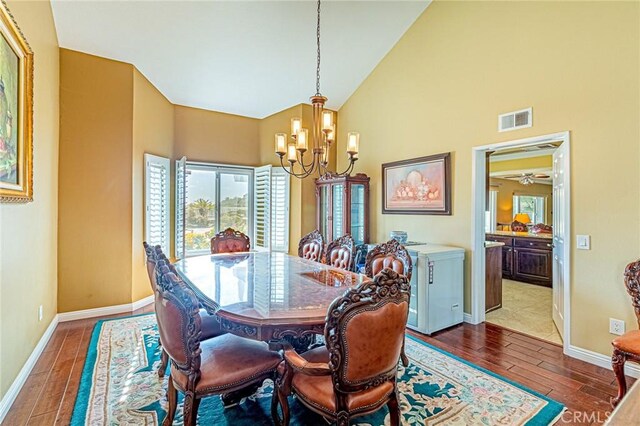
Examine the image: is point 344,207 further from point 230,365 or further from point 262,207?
point 230,365

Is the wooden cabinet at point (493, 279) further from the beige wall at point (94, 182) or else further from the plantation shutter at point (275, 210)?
the beige wall at point (94, 182)

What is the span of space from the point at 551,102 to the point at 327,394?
3410mm

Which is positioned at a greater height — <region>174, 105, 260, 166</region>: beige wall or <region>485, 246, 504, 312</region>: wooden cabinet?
<region>174, 105, 260, 166</region>: beige wall

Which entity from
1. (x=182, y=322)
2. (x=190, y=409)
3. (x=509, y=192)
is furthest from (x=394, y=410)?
(x=509, y=192)

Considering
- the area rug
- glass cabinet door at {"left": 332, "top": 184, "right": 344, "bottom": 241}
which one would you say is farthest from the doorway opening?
glass cabinet door at {"left": 332, "top": 184, "right": 344, "bottom": 241}

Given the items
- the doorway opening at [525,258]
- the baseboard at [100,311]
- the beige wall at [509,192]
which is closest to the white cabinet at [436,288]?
the doorway opening at [525,258]

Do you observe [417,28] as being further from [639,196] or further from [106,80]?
[106,80]

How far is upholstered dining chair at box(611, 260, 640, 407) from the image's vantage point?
2.16m

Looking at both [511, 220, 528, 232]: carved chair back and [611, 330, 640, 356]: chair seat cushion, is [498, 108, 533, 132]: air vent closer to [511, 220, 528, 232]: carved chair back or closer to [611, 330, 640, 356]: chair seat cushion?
[611, 330, 640, 356]: chair seat cushion

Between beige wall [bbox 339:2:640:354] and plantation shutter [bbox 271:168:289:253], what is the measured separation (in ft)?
6.48

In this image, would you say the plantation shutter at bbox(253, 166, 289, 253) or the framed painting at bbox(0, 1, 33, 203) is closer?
the framed painting at bbox(0, 1, 33, 203)

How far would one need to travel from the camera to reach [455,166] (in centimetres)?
402

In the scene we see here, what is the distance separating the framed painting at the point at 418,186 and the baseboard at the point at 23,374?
14.4 ft

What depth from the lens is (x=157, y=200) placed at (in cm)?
471
